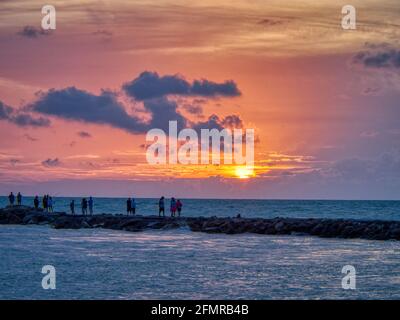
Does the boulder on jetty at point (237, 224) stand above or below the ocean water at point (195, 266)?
above

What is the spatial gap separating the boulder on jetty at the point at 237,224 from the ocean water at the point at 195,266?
2.76 meters

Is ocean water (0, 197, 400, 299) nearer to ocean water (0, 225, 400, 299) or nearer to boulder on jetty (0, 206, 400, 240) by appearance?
ocean water (0, 225, 400, 299)

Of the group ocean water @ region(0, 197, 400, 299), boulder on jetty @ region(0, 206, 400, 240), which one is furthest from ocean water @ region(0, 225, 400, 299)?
boulder on jetty @ region(0, 206, 400, 240)

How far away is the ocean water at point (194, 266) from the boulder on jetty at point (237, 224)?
2939mm

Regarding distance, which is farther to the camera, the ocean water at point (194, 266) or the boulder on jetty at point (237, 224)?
the boulder on jetty at point (237, 224)

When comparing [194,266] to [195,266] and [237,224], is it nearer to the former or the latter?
[195,266]

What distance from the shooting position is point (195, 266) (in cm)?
3578

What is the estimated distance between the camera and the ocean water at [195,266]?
2853 cm

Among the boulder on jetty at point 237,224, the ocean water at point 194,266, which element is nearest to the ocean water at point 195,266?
the ocean water at point 194,266

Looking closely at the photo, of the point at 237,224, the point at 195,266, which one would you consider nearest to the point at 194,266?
the point at 195,266

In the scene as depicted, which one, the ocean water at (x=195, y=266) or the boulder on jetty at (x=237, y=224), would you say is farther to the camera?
the boulder on jetty at (x=237, y=224)

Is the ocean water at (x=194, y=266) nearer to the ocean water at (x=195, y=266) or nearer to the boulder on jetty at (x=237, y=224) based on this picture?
the ocean water at (x=195, y=266)
